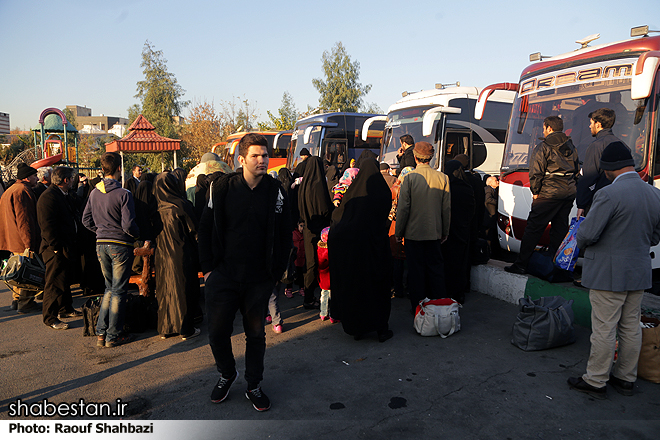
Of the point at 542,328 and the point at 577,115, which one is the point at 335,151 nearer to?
the point at 577,115

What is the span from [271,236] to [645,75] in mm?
4564

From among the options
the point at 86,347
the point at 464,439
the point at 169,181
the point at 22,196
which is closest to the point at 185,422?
the point at 464,439

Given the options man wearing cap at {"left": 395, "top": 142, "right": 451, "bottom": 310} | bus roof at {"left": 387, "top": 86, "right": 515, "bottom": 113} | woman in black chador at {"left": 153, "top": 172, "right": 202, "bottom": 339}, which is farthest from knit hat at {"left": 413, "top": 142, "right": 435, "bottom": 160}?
bus roof at {"left": 387, "top": 86, "right": 515, "bottom": 113}

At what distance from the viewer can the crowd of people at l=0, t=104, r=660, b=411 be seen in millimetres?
3410

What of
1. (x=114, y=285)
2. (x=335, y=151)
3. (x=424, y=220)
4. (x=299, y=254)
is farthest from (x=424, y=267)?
(x=335, y=151)

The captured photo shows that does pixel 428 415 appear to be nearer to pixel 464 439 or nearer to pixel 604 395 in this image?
pixel 464 439

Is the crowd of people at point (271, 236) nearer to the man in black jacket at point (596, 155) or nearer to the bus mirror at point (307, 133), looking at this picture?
the man in black jacket at point (596, 155)

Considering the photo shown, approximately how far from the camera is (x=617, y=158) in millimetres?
3512

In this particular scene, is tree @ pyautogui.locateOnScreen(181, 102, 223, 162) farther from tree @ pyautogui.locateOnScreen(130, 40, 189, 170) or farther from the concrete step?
the concrete step

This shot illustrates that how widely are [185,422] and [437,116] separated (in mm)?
9345

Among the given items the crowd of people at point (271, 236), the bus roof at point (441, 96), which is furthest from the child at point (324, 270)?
the bus roof at point (441, 96)

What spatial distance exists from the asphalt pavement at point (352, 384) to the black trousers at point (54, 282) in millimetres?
232

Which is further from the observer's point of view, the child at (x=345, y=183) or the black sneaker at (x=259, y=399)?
the child at (x=345, y=183)

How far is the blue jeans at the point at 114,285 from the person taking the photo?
191 inches
